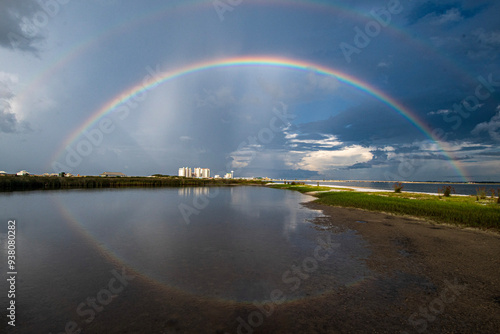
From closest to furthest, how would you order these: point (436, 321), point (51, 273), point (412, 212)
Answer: point (436, 321), point (51, 273), point (412, 212)

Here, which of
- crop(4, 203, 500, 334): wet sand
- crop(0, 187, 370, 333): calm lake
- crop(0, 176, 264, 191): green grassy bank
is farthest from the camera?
crop(0, 176, 264, 191): green grassy bank

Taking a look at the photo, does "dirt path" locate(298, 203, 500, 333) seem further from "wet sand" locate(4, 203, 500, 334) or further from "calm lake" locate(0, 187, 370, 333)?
"calm lake" locate(0, 187, 370, 333)

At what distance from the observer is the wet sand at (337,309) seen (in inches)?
218

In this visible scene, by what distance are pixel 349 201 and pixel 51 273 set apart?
30.4 meters

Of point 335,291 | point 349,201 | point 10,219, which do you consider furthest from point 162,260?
point 349,201

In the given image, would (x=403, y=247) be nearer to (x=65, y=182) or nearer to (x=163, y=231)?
(x=163, y=231)

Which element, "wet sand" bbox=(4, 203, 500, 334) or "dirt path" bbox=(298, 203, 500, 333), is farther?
"dirt path" bbox=(298, 203, 500, 333)

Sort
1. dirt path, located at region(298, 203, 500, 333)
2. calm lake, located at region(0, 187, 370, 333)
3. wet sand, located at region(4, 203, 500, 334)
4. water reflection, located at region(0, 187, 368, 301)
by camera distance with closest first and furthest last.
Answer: wet sand, located at region(4, 203, 500, 334) → dirt path, located at region(298, 203, 500, 333) → calm lake, located at region(0, 187, 370, 333) → water reflection, located at region(0, 187, 368, 301)

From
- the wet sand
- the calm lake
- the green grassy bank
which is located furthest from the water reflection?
the green grassy bank

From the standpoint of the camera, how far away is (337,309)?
6.34 metres

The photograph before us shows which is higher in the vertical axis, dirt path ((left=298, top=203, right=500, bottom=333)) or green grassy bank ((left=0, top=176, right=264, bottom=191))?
green grassy bank ((left=0, top=176, right=264, bottom=191))

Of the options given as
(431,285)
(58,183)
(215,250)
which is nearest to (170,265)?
(215,250)

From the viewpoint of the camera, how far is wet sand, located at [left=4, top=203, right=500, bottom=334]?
554 centimetres

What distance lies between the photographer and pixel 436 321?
5.88 m
